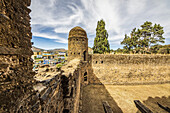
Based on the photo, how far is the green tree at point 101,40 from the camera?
653 inches

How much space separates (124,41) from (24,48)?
2864 cm

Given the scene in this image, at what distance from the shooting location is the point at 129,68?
1283cm

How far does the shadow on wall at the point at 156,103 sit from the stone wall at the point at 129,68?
3.83 metres

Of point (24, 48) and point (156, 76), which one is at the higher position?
point (24, 48)

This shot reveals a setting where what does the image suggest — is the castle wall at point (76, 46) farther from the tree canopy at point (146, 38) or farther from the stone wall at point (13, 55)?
the tree canopy at point (146, 38)

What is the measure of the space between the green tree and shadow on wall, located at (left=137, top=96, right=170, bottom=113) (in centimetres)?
1084

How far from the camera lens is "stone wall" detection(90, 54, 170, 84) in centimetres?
1254

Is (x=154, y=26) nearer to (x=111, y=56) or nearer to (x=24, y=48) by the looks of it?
(x=111, y=56)

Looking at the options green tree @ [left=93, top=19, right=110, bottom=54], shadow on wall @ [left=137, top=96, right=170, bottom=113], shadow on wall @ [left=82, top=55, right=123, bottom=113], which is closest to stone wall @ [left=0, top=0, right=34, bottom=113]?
shadow on wall @ [left=82, top=55, right=123, bottom=113]

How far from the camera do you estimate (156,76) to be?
13516mm

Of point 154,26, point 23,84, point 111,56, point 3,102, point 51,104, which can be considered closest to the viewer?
point 3,102

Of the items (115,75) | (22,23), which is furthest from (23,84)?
(115,75)

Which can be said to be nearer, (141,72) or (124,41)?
(141,72)

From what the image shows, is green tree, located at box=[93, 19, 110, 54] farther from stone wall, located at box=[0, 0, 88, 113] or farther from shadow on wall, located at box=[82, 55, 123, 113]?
stone wall, located at box=[0, 0, 88, 113]
